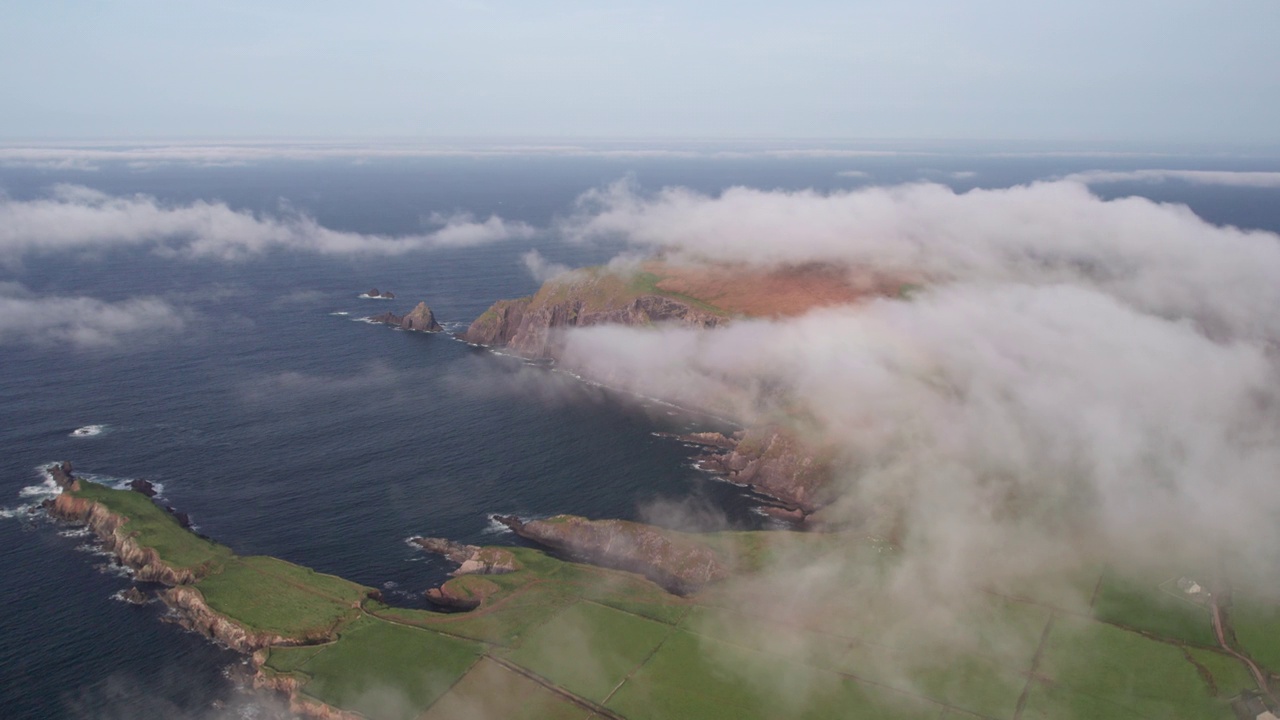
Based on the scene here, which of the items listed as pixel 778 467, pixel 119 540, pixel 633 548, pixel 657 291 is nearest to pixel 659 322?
pixel 657 291

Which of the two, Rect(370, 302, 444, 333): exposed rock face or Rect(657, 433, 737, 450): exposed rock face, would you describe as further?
Rect(370, 302, 444, 333): exposed rock face

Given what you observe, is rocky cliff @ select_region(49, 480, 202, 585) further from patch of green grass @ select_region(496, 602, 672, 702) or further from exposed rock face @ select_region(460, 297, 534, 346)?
exposed rock face @ select_region(460, 297, 534, 346)

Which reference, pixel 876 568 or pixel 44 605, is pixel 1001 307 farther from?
pixel 44 605

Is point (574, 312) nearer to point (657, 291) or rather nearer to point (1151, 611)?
point (657, 291)

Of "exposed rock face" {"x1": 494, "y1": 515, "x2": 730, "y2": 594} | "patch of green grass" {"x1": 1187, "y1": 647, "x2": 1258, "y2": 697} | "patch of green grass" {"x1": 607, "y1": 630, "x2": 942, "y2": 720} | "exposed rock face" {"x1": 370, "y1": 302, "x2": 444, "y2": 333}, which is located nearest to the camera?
"patch of green grass" {"x1": 607, "y1": 630, "x2": 942, "y2": 720}

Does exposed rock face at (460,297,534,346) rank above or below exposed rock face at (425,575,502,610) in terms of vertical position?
above

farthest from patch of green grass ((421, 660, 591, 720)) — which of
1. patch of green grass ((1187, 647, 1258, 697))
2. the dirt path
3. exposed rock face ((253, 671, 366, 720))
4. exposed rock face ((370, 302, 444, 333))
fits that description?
exposed rock face ((370, 302, 444, 333))

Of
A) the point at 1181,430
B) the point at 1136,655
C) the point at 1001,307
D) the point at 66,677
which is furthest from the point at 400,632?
the point at 1001,307
